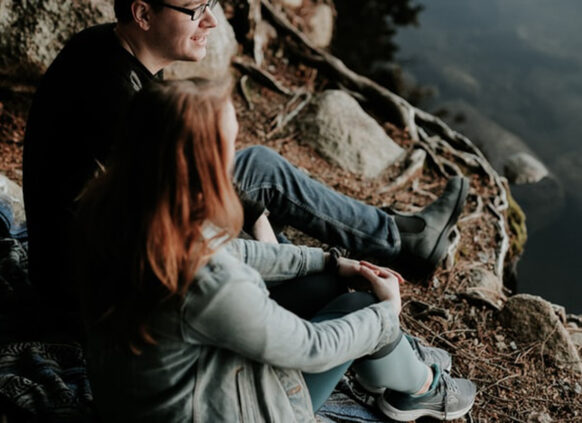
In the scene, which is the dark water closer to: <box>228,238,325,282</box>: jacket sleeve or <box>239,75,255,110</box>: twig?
<box>239,75,255,110</box>: twig

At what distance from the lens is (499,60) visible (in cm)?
790

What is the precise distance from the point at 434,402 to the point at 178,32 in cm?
202

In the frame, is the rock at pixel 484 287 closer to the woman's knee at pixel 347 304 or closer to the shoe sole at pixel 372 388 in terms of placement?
the shoe sole at pixel 372 388

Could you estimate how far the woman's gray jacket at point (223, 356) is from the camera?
1535mm

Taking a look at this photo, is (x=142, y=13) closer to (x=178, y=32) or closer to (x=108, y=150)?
(x=178, y=32)

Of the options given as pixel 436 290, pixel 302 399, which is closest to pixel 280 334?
pixel 302 399

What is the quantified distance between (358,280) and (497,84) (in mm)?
5987

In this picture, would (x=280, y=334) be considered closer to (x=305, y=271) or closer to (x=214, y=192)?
(x=214, y=192)

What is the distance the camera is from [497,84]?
745 cm

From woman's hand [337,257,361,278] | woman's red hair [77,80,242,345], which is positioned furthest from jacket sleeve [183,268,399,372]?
woman's hand [337,257,361,278]

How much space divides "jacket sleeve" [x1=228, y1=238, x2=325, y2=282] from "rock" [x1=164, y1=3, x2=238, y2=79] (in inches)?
110

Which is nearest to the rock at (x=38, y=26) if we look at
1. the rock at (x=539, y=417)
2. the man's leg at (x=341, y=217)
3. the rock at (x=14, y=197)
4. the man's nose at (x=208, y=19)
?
the rock at (x=14, y=197)

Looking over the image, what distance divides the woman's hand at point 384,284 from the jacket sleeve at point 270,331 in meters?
0.19

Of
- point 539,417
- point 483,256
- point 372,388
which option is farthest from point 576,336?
point 372,388
